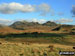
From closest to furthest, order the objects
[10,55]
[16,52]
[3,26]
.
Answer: [10,55] < [16,52] < [3,26]

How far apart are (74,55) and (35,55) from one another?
6094 millimetres

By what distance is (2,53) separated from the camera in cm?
2452

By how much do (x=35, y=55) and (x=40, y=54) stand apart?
915mm

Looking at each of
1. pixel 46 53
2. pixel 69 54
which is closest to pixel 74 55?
pixel 69 54

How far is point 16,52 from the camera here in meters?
25.1

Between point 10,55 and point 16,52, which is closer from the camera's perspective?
point 10,55

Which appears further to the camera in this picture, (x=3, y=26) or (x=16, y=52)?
(x=3, y=26)

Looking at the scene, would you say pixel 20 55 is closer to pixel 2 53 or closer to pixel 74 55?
pixel 2 53

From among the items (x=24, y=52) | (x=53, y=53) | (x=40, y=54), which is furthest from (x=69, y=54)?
(x=24, y=52)

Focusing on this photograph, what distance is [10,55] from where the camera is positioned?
23.4m

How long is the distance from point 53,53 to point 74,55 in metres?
3.26

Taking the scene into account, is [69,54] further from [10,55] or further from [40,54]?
[10,55]

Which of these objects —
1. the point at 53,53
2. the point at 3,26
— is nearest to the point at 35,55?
the point at 53,53

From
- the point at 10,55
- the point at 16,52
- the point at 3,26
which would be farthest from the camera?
the point at 3,26
